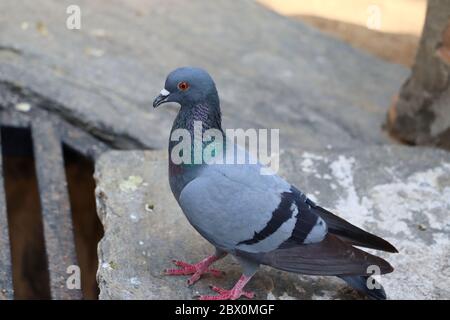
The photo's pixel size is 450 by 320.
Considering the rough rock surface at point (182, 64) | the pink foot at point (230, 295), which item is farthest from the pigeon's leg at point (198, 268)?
the rough rock surface at point (182, 64)

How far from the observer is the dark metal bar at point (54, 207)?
3.92 m

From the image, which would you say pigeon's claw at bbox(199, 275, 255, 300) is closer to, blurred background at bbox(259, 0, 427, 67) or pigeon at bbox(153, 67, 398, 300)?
pigeon at bbox(153, 67, 398, 300)

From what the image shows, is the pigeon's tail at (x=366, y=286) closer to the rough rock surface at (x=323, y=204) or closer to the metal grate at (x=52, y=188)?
the rough rock surface at (x=323, y=204)

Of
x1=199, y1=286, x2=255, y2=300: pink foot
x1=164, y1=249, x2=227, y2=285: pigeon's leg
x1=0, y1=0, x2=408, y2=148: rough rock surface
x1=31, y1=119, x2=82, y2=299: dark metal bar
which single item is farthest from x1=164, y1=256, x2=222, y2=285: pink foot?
x1=0, y1=0, x2=408, y2=148: rough rock surface

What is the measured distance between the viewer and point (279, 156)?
14.2 ft

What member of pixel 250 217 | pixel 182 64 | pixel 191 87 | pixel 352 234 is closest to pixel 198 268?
pixel 250 217

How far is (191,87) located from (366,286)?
110 cm

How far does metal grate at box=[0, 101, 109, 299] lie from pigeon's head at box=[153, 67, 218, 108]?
3.90ft

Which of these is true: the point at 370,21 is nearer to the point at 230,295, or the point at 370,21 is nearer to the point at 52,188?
the point at 52,188

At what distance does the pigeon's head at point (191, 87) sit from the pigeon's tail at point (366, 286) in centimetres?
93

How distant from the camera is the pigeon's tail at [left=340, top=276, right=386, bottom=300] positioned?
3.27m

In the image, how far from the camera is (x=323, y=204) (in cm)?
397

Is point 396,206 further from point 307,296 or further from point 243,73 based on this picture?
point 243,73

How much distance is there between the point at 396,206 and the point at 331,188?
13.5 inches
